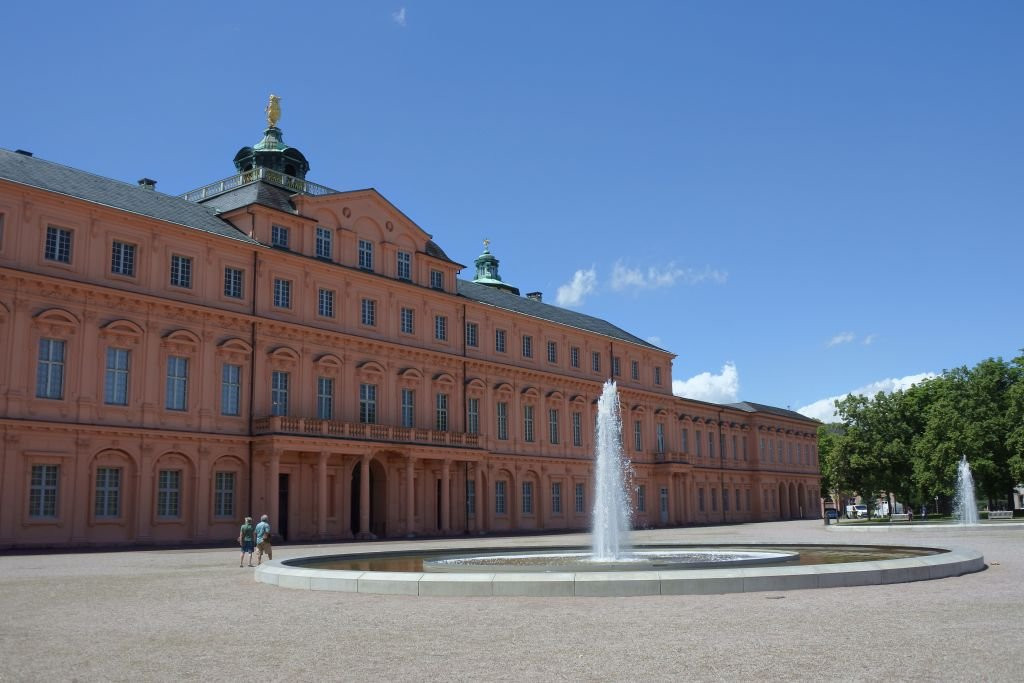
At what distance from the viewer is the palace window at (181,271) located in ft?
128

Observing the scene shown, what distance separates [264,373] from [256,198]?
27.4 ft

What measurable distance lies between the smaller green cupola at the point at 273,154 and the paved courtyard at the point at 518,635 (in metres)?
37.9

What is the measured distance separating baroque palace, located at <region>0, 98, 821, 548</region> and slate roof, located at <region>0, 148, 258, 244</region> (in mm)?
163

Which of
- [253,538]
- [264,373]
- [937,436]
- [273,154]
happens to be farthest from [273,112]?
[937,436]

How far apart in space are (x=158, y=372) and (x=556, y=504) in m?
28.8

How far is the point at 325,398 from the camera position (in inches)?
1751

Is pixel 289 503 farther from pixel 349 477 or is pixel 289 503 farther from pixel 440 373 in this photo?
pixel 440 373

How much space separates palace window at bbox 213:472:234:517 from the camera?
39125 mm

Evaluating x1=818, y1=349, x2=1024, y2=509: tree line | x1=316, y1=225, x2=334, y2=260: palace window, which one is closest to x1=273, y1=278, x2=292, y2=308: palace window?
x1=316, y1=225, x2=334, y2=260: palace window

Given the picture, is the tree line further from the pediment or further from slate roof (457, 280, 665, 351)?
the pediment

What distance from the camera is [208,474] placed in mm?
38719

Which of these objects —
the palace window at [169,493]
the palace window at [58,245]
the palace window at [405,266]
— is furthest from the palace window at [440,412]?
the palace window at [58,245]

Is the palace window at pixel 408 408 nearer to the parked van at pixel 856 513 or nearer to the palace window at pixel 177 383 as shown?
the palace window at pixel 177 383

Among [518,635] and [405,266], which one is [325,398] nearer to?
[405,266]
